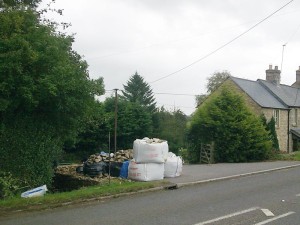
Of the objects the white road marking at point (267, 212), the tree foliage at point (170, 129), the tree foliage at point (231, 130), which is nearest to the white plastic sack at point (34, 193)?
the white road marking at point (267, 212)

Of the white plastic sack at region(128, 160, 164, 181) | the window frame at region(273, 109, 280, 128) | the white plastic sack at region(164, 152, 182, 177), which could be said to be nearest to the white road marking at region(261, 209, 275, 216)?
the white plastic sack at region(128, 160, 164, 181)

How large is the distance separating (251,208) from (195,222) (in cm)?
233

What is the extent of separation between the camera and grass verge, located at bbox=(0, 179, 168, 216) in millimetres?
10922

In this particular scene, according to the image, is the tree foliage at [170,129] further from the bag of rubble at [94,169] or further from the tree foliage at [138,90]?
the bag of rubble at [94,169]

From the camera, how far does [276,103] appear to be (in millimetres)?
40438

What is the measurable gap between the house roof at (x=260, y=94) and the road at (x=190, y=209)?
957 inches

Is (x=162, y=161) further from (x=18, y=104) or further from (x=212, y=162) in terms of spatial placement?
(x=212, y=162)

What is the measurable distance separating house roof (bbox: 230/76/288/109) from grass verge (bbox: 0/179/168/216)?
25.4m

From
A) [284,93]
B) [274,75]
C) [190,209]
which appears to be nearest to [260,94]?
[284,93]

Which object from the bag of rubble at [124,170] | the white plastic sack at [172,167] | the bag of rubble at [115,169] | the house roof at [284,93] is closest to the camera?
the bag of rubble at [124,170]

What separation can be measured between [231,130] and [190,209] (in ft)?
59.1

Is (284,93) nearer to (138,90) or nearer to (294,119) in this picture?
(294,119)

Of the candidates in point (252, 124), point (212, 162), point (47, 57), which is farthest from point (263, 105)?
point (47, 57)

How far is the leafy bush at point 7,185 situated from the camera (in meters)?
12.2
